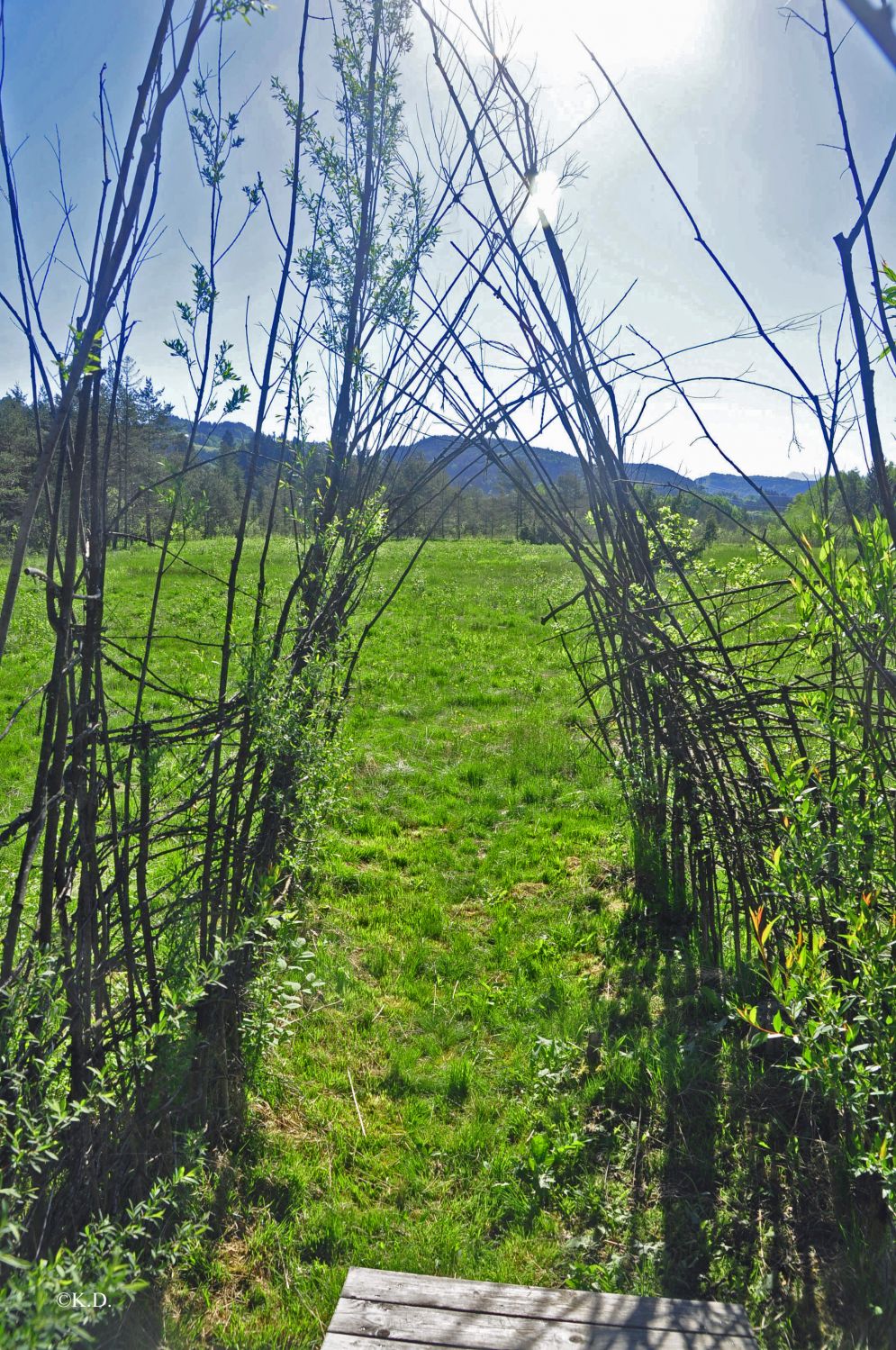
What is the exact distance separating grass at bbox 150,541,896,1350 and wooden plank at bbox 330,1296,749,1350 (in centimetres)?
46

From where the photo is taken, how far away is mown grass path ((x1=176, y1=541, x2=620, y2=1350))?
247cm

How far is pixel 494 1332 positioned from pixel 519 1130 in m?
1.14

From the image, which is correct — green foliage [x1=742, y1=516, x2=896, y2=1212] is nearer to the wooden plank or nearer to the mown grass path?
the wooden plank

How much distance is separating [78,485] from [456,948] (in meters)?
3.13

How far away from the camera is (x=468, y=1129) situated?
298cm

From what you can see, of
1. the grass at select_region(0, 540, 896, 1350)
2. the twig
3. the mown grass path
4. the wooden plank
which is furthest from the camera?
the twig

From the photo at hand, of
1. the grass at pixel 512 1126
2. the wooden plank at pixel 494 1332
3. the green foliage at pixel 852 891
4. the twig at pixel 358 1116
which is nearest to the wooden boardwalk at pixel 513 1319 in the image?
the wooden plank at pixel 494 1332

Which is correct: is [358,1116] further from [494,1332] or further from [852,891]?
[852,891]

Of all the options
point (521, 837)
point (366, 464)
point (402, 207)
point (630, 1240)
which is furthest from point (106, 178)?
point (521, 837)

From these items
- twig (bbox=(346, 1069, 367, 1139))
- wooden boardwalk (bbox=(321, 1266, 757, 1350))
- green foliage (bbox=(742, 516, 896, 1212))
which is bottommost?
twig (bbox=(346, 1069, 367, 1139))

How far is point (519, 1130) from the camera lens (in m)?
3.00

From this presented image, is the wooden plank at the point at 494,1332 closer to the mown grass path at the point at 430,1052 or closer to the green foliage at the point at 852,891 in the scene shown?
the mown grass path at the point at 430,1052

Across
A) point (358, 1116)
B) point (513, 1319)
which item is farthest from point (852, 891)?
point (358, 1116)

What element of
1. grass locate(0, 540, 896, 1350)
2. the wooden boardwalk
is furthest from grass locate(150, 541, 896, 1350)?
the wooden boardwalk
